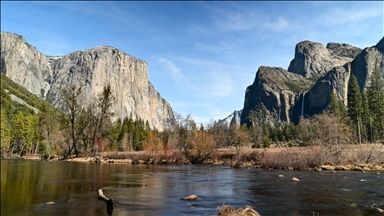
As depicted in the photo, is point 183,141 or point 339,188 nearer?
point 339,188

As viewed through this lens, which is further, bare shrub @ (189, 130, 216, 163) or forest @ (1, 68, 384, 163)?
forest @ (1, 68, 384, 163)

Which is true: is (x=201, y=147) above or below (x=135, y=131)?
below

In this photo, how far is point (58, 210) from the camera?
10.5 m

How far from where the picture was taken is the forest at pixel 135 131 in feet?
149

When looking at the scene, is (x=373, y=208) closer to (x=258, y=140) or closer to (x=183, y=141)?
(x=183, y=141)

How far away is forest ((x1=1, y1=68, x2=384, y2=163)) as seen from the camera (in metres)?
45.3

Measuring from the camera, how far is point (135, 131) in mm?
109188

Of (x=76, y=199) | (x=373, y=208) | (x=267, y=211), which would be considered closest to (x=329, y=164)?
(x=373, y=208)

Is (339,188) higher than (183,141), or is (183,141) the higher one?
(183,141)

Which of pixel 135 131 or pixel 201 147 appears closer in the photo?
pixel 201 147

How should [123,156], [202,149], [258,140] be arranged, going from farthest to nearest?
[258,140] → [123,156] → [202,149]

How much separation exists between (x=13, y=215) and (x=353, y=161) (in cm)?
3576

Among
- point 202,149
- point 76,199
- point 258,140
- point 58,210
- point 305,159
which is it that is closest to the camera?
point 58,210

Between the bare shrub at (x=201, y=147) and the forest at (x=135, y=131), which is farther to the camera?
the forest at (x=135, y=131)
